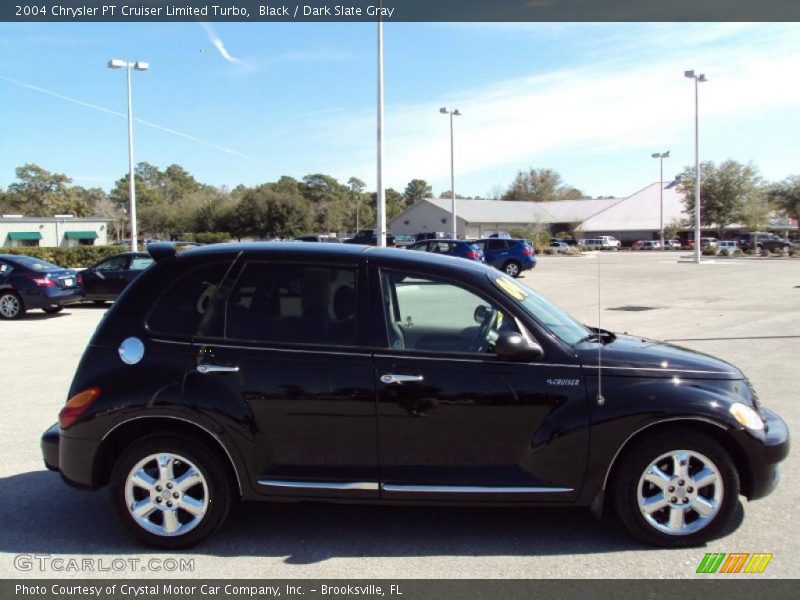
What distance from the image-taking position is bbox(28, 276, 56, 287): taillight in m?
15.6

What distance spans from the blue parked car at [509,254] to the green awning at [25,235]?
48.5m

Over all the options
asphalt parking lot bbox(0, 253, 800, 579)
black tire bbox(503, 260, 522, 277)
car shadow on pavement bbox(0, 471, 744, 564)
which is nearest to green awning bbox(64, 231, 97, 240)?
black tire bbox(503, 260, 522, 277)

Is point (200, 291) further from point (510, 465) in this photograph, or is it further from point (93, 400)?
point (510, 465)

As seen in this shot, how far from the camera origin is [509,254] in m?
30.6

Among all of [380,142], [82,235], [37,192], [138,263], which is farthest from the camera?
[37,192]

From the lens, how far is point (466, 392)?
12.6 ft

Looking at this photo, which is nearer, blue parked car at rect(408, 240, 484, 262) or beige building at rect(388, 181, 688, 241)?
blue parked car at rect(408, 240, 484, 262)

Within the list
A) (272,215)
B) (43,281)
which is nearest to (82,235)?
(272,215)

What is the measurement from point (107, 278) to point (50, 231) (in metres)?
52.8

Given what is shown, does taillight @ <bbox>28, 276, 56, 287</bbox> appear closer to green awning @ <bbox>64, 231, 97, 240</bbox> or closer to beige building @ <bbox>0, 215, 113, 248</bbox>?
beige building @ <bbox>0, 215, 113, 248</bbox>

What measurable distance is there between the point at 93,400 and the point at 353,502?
163 centimetres

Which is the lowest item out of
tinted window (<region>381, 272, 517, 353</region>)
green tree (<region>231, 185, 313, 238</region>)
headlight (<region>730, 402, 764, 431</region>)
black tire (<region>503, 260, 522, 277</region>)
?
headlight (<region>730, 402, 764, 431</region>)

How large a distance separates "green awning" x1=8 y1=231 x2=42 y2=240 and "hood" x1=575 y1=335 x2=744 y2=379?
67.6 m

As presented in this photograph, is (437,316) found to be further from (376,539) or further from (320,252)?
(376,539)
